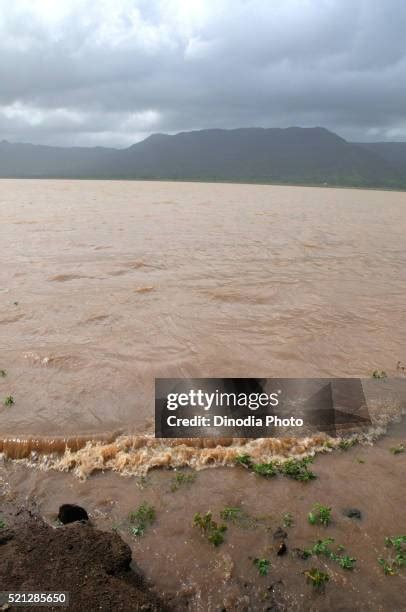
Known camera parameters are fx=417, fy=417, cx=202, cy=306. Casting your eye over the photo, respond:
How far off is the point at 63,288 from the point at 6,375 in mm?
6483

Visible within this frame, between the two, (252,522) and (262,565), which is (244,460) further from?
(262,565)

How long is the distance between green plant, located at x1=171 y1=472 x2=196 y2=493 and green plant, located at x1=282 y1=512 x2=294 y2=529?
1.46 metres

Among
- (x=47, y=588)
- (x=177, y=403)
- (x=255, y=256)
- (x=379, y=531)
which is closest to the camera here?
(x=47, y=588)

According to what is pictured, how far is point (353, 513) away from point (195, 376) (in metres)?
4.59

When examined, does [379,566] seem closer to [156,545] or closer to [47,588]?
[156,545]

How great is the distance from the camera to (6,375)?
930cm

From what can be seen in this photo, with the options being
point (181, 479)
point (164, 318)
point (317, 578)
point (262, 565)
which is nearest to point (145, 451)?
point (181, 479)

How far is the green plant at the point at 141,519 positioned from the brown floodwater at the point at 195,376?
10 centimetres

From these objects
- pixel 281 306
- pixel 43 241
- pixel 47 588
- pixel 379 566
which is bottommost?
pixel 379 566

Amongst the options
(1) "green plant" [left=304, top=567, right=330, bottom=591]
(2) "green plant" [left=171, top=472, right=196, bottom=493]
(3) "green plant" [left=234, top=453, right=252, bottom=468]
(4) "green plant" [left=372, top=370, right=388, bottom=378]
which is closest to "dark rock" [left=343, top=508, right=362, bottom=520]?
(1) "green plant" [left=304, top=567, right=330, bottom=591]

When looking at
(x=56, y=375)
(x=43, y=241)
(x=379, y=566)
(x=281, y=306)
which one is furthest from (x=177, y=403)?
(x=43, y=241)

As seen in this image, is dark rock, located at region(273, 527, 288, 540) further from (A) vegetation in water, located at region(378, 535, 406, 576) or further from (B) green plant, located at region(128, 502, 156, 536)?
(B) green plant, located at region(128, 502, 156, 536)

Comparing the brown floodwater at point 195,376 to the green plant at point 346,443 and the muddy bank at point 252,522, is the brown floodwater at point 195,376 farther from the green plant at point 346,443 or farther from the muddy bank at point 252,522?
the green plant at point 346,443

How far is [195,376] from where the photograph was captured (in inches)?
376
